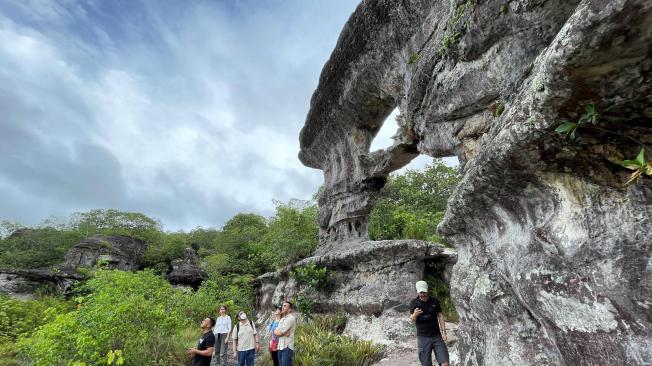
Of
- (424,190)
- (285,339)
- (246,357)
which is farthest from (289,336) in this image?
(424,190)

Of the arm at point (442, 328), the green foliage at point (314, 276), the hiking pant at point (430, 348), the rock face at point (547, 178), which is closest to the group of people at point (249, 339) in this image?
the hiking pant at point (430, 348)

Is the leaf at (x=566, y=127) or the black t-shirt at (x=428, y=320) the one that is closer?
the leaf at (x=566, y=127)

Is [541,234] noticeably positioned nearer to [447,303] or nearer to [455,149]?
[455,149]

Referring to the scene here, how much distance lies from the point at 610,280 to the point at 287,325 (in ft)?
14.1

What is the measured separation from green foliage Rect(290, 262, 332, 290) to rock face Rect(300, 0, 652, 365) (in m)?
5.24

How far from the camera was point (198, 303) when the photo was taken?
1380cm

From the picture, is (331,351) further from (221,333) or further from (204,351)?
(221,333)

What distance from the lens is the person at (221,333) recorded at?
7.78 metres

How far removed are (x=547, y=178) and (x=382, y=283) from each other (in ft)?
20.1

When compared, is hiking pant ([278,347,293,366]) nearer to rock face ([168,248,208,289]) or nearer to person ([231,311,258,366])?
person ([231,311,258,366])

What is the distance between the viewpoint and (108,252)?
25.2m

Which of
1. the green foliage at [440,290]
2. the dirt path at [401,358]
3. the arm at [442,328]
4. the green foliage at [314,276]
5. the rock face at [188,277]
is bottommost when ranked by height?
the dirt path at [401,358]

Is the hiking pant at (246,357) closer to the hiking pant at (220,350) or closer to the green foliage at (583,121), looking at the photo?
the hiking pant at (220,350)

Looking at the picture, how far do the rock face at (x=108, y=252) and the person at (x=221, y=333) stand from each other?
17173 millimetres
